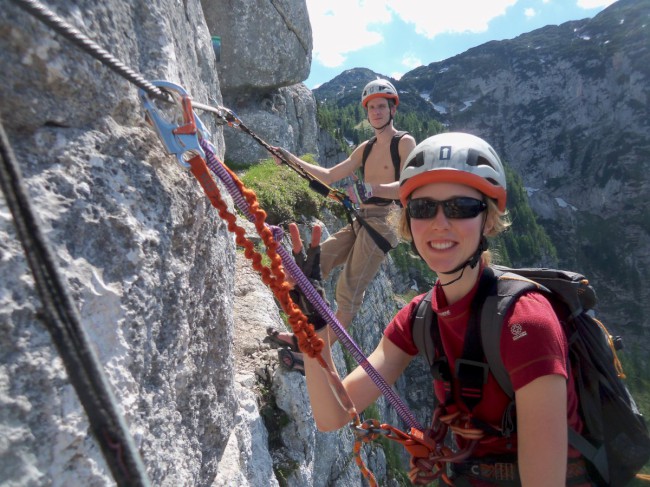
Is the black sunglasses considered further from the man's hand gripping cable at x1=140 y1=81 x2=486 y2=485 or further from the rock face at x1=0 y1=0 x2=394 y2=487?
the rock face at x1=0 y1=0 x2=394 y2=487

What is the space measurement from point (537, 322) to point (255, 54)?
15840 millimetres

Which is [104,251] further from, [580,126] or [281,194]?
[580,126]

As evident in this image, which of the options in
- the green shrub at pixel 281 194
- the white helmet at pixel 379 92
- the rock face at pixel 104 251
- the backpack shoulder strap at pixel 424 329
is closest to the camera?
the rock face at pixel 104 251

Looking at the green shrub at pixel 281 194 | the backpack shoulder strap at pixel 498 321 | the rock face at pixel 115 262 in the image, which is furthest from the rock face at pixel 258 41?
the backpack shoulder strap at pixel 498 321

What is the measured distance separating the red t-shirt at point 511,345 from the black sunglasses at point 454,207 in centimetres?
48

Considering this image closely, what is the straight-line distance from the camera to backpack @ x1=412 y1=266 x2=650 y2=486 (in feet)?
7.57

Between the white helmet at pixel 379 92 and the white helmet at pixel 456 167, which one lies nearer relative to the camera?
the white helmet at pixel 456 167

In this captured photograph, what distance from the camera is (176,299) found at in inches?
90.3

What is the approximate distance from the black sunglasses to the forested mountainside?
8748cm

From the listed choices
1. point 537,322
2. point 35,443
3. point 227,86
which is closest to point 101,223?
point 35,443

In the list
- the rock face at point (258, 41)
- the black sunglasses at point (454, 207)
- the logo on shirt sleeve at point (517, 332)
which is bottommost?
the logo on shirt sleeve at point (517, 332)

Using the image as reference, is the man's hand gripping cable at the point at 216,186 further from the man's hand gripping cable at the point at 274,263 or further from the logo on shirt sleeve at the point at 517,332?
the logo on shirt sleeve at the point at 517,332

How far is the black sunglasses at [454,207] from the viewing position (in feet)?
8.33

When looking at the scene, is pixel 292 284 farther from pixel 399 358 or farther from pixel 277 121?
pixel 277 121
